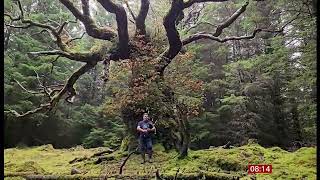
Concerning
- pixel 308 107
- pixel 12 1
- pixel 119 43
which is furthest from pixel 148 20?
pixel 308 107

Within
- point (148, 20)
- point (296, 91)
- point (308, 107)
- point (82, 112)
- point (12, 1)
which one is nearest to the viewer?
point (308, 107)

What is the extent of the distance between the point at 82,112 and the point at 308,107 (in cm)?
861

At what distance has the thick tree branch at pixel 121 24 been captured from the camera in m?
8.70

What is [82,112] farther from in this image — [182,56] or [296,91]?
[296,91]

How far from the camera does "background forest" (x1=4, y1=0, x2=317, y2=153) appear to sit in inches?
341

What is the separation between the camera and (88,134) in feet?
44.8

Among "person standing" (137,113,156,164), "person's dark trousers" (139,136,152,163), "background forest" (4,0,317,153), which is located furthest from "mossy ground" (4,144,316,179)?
"background forest" (4,0,317,153)
